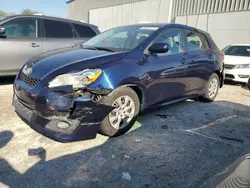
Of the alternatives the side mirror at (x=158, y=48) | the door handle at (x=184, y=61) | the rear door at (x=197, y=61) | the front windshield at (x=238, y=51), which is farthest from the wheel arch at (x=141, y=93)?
the front windshield at (x=238, y=51)

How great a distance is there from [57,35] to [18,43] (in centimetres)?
102

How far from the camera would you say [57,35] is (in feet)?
19.5

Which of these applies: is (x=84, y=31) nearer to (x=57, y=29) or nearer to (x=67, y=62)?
(x=57, y=29)

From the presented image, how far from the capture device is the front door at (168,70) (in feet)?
11.6

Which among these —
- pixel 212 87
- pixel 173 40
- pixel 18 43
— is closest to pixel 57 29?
pixel 18 43

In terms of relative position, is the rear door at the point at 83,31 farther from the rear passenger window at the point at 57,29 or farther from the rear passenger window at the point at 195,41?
the rear passenger window at the point at 195,41

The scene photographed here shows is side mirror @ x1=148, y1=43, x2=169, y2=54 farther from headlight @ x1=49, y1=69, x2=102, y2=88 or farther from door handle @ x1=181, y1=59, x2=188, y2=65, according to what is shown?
headlight @ x1=49, y1=69, x2=102, y2=88

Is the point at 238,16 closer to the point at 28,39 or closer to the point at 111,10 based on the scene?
the point at 28,39

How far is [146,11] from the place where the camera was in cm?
1644

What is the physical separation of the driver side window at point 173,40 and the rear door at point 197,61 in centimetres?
21

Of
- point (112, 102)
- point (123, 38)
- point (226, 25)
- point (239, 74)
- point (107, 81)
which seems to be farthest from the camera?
point (226, 25)

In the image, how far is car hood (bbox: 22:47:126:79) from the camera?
9.46ft

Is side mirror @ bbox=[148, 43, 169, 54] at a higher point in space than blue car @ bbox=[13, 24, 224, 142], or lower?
higher

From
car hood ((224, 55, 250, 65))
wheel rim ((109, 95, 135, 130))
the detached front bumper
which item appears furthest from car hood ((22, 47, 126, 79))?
car hood ((224, 55, 250, 65))
